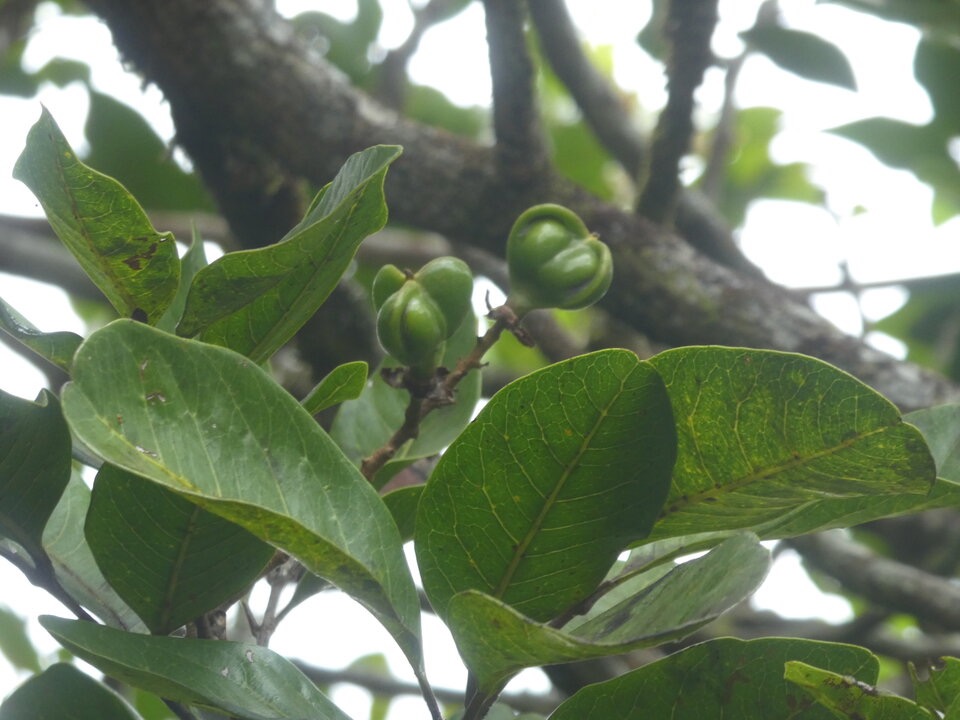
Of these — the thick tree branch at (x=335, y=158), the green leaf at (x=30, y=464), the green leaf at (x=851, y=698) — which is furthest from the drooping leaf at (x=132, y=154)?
the green leaf at (x=851, y=698)

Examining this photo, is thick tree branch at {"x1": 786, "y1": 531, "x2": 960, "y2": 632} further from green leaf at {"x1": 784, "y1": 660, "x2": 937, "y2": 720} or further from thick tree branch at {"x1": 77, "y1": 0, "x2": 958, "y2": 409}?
green leaf at {"x1": 784, "y1": 660, "x2": 937, "y2": 720}

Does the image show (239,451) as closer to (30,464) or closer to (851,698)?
(30,464)

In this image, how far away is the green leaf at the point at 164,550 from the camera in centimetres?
74

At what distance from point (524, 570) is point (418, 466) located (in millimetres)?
850

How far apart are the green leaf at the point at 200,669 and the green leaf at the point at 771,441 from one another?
0.29m

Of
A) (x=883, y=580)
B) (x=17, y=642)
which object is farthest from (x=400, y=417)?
(x=17, y=642)

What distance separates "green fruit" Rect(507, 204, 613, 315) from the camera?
2.85ft

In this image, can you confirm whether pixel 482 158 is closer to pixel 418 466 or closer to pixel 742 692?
pixel 418 466

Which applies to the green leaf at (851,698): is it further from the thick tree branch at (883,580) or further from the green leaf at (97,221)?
the thick tree branch at (883,580)

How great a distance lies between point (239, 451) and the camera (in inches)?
27.2

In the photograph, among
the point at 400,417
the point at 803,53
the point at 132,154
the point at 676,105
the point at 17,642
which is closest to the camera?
the point at 400,417

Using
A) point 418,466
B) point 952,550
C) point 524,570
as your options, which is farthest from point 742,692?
point 952,550

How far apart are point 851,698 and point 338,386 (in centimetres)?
43

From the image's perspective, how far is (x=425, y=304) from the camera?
2.71ft
